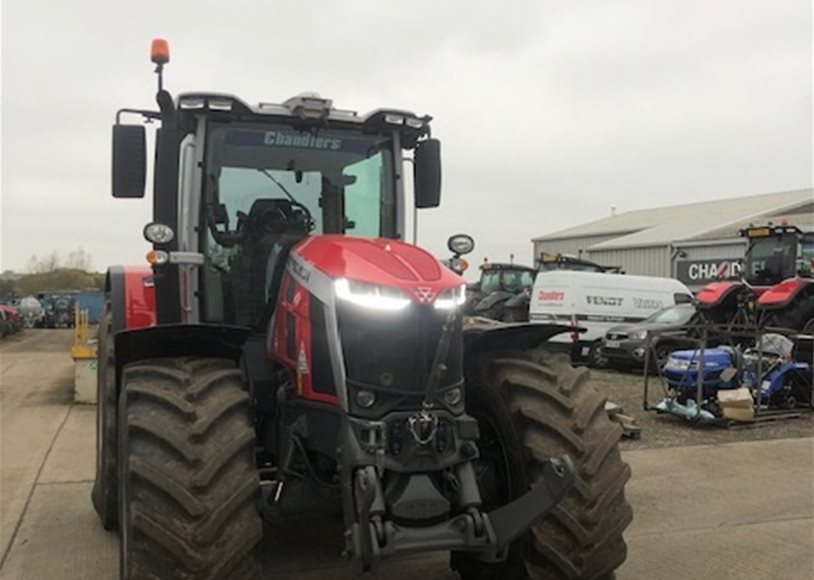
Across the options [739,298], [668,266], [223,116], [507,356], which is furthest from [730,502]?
[668,266]

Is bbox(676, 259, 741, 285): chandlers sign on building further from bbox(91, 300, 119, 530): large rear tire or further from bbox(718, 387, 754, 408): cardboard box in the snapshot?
bbox(91, 300, 119, 530): large rear tire

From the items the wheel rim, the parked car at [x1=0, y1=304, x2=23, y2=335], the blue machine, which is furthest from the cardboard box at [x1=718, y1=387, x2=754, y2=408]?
the parked car at [x1=0, y1=304, x2=23, y2=335]

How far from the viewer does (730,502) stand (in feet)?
20.2

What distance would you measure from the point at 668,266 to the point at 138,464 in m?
26.0

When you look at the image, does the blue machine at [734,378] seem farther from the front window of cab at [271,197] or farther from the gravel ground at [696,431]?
the front window of cab at [271,197]

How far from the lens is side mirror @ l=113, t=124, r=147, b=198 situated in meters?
4.18

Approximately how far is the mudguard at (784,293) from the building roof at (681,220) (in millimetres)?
14589

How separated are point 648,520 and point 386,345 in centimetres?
321

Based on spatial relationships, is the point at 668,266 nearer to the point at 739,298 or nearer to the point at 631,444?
the point at 739,298

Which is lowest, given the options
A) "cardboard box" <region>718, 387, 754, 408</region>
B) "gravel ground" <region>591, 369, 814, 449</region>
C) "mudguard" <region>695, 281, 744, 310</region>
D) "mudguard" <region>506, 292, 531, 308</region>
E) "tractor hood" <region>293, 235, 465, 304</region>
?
"gravel ground" <region>591, 369, 814, 449</region>

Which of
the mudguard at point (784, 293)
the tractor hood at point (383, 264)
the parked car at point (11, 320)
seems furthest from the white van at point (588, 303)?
the parked car at point (11, 320)

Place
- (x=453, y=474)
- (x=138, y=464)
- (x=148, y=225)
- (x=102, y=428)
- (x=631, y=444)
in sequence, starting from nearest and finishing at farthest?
(x=138, y=464) → (x=453, y=474) → (x=148, y=225) → (x=102, y=428) → (x=631, y=444)

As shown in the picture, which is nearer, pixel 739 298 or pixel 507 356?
pixel 507 356

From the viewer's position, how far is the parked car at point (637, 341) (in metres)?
14.2
